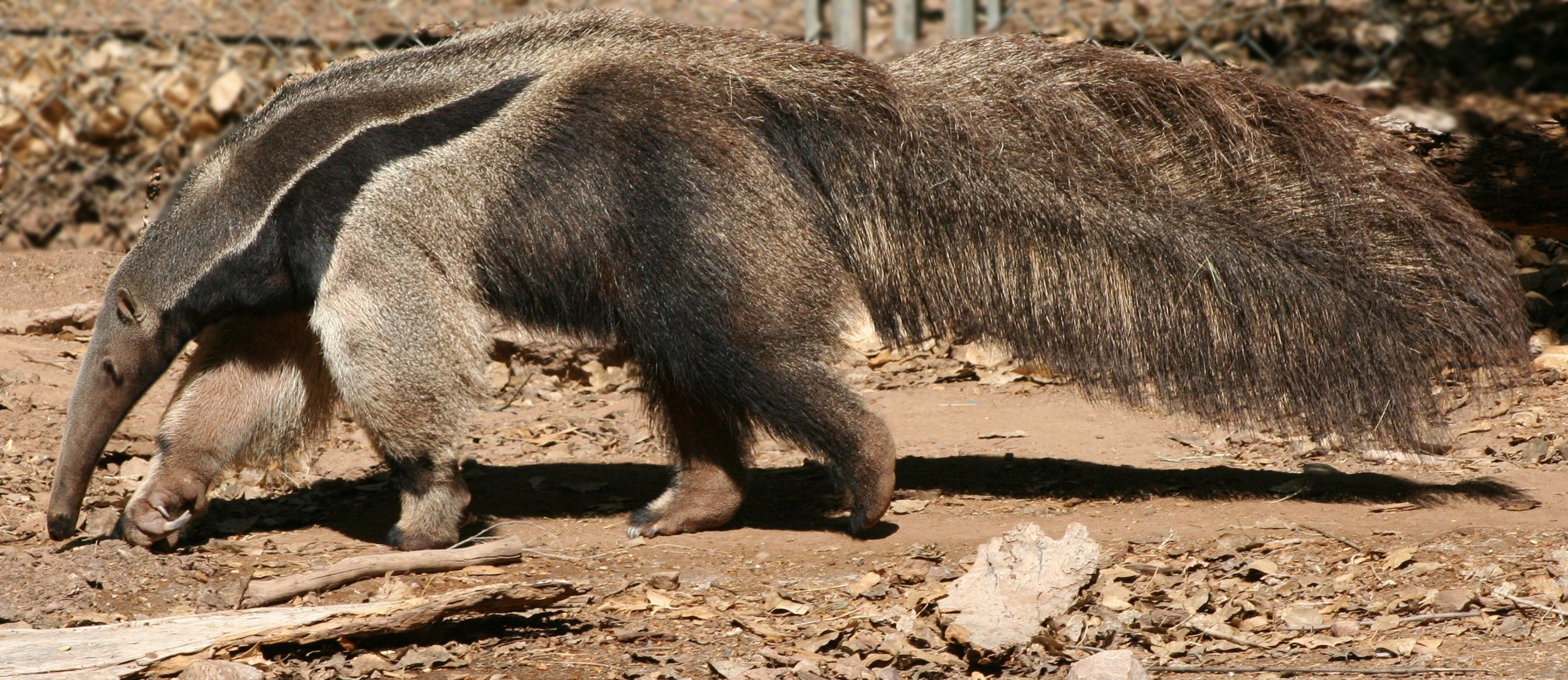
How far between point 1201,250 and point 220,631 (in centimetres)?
323

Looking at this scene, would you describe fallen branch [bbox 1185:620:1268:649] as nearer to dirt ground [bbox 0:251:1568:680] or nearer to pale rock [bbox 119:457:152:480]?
dirt ground [bbox 0:251:1568:680]

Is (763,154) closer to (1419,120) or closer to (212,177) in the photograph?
(212,177)

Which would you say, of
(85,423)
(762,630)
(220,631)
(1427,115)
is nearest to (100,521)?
(85,423)

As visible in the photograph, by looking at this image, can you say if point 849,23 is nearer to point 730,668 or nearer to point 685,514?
point 685,514

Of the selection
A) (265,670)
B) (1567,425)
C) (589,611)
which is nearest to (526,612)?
(589,611)

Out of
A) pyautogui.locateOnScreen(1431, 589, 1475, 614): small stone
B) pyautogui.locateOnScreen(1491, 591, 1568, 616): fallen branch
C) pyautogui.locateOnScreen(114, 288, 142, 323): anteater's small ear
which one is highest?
pyautogui.locateOnScreen(114, 288, 142, 323): anteater's small ear

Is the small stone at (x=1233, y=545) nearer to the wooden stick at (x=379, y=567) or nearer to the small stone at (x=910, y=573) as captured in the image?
the small stone at (x=910, y=573)

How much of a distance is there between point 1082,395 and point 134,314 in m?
3.28

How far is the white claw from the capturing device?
192 inches

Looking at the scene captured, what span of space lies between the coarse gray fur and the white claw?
7 centimetres

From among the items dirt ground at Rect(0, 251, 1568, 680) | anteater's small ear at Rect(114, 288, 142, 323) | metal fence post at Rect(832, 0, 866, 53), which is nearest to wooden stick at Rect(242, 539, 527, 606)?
dirt ground at Rect(0, 251, 1568, 680)

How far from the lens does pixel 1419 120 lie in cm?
842

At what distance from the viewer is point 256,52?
35.3ft

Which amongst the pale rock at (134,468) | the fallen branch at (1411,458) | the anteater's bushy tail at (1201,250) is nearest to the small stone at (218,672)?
the anteater's bushy tail at (1201,250)
